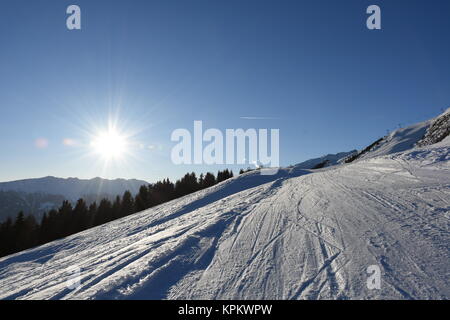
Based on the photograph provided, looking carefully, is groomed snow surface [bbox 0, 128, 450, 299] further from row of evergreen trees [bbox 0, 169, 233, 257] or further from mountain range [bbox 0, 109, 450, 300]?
row of evergreen trees [bbox 0, 169, 233, 257]

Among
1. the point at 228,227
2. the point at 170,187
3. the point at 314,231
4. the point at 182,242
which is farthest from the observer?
the point at 170,187

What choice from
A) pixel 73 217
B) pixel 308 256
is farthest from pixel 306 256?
pixel 73 217

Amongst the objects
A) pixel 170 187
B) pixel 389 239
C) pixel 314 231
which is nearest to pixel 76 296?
pixel 314 231

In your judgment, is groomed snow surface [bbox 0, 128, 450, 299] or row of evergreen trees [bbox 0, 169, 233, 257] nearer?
groomed snow surface [bbox 0, 128, 450, 299]

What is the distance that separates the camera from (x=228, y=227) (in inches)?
317

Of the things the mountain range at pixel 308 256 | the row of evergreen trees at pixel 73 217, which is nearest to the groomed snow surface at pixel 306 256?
the mountain range at pixel 308 256

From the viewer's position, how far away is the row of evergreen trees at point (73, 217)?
34.8m

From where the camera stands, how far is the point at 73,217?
1575 inches

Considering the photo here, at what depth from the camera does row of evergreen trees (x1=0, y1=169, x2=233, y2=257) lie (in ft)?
114

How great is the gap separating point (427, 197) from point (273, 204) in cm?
560

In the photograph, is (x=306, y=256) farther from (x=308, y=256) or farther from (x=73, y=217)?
(x=73, y=217)

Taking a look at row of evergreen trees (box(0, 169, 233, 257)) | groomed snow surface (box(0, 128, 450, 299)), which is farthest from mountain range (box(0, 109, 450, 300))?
row of evergreen trees (box(0, 169, 233, 257))

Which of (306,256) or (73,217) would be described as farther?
(73,217)
